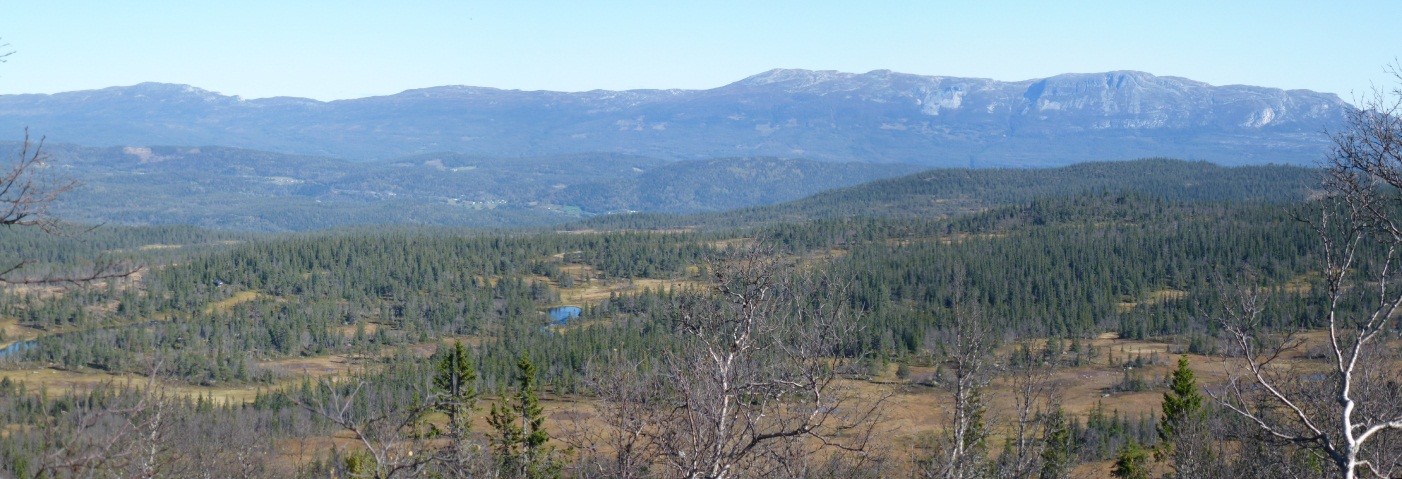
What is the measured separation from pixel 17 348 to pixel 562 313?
5469 centimetres

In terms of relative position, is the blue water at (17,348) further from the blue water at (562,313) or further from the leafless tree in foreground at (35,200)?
the leafless tree in foreground at (35,200)

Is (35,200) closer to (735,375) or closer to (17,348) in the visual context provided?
(735,375)

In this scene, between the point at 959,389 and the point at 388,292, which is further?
the point at 388,292

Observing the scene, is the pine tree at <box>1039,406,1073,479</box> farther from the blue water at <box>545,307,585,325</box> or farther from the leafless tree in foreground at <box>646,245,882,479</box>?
the blue water at <box>545,307,585,325</box>

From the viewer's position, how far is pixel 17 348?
327 ft

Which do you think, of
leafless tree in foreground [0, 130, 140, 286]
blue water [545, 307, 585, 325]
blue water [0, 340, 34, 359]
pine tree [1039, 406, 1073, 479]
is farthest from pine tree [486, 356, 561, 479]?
blue water [545, 307, 585, 325]

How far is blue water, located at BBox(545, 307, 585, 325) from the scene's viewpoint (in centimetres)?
12257

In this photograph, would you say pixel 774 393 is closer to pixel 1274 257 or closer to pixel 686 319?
pixel 686 319

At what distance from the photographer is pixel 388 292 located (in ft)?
447

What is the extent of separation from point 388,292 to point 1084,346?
83.1m

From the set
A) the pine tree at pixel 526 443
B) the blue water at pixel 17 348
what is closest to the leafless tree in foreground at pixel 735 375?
the pine tree at pixel 526 443

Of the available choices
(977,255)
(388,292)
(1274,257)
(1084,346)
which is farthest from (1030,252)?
(388,292)

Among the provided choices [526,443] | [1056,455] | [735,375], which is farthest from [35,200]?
[1056,455]

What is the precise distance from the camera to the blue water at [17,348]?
314 feet
